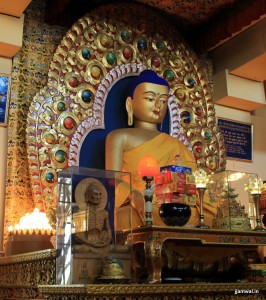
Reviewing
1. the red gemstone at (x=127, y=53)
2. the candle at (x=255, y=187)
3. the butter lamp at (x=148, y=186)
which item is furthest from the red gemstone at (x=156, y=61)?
the candle at (x=255, y=187)

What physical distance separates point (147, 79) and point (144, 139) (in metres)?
0.60

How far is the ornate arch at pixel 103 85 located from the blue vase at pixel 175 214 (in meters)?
1.25

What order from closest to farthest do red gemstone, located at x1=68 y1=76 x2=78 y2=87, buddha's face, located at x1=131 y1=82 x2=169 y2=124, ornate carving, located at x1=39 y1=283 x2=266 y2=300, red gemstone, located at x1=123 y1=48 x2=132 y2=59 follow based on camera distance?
ornate carving, located at x1=39 y1=283 x2=266 y2=300 → red gemstone, located at x1=68 y1=76 x2=78 y2=87 → buddha's face, located at x1=131 y1=82 x2=169 y2=124 → red gemstone, located at x1=123 y1=48 x2=132 y2=59

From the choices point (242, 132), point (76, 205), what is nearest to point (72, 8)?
point (242, 132)

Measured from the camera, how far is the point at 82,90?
4.52 metres

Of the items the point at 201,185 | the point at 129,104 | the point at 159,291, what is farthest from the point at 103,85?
the point at 159,291

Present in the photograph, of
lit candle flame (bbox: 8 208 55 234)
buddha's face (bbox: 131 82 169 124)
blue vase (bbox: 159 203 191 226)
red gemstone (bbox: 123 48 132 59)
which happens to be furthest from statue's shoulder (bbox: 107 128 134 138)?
blue vase (bbox: 159 203 191 226)

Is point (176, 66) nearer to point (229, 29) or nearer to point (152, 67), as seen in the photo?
point (152, 67)

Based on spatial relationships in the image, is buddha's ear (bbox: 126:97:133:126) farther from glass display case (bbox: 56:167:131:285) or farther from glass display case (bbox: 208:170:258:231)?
glass display case (bbox: 56:167:131:285)

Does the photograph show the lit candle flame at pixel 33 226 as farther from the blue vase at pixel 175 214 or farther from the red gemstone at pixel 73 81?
the red gemstone at pixel 73 81

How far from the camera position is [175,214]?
10.3 feet

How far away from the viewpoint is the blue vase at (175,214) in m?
3.13

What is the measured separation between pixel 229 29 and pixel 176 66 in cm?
65

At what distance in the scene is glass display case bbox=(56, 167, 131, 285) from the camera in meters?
2.68
